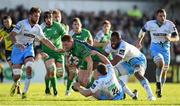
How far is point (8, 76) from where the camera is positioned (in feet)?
121

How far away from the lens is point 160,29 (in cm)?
2512

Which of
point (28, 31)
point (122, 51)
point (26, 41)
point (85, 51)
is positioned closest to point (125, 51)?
point (122, 51)

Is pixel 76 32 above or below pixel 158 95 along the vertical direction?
above

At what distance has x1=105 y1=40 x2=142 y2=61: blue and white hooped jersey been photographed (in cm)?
2134

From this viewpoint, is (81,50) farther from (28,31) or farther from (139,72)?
(28,31)

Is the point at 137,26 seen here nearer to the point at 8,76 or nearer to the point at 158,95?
the point at 8,76

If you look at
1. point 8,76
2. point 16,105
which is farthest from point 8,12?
point 16,105

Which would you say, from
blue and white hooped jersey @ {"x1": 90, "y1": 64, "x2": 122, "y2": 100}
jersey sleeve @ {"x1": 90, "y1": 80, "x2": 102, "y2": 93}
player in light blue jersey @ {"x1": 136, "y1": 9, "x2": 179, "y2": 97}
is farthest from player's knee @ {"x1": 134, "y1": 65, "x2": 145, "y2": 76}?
player in light blue jersey @ {"x1": 136, "y1": 9, "x2": 179, "y2": 97}

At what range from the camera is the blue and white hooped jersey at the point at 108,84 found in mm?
20844

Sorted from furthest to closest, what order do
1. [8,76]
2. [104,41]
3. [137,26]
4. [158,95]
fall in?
[137,26] → [8,76] → [104,41] → [158,95]

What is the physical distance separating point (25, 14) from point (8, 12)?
95 centimetres

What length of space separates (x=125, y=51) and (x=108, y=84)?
1.15 meters

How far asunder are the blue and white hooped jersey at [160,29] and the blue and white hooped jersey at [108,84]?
4402 millimetres

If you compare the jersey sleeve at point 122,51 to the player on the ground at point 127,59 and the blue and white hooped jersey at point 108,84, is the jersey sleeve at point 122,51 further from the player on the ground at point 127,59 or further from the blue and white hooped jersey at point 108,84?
the blue and white hooped jersey at point 108,84
